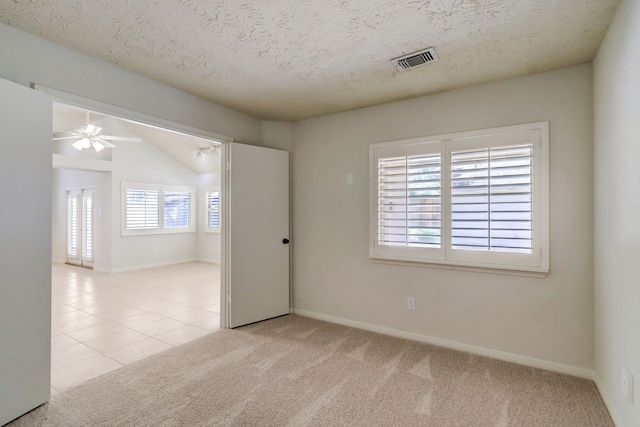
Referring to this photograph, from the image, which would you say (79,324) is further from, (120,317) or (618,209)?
(618,209)

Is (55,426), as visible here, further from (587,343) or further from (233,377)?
(587,343)

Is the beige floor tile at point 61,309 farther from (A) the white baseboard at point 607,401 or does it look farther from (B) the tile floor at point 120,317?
(A) the white baseboard at point 607,401

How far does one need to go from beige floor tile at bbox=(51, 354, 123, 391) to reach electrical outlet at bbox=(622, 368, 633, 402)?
348 cm

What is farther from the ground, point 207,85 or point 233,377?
point 207,85

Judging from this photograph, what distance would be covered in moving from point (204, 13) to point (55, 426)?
2.62 meters

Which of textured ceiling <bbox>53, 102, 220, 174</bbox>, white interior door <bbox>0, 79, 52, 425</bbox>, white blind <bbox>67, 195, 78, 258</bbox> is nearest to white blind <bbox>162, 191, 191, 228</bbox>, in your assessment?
textured ceiling <bbox>53, 102, 220, 174</bbox>

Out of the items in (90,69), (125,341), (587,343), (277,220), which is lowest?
(125,341)

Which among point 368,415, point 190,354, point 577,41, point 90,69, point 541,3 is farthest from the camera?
point 190,354

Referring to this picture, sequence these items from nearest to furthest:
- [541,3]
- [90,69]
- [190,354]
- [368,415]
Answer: [541,3]
[368,415]
[90,69]
[190,354]

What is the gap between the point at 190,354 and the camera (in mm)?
2941

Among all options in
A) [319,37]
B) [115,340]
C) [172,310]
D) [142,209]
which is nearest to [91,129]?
[142,209]

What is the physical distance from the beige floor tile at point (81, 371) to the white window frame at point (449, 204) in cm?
261

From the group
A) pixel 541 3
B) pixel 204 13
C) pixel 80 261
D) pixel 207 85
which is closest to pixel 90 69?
pixel 207 85

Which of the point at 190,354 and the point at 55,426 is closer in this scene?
the point at 55,426
